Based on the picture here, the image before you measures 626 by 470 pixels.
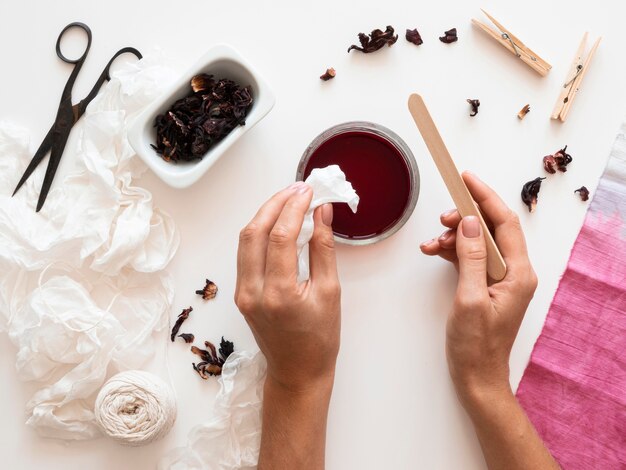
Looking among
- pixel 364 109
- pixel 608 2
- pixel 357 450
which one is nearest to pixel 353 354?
pixel 357 450

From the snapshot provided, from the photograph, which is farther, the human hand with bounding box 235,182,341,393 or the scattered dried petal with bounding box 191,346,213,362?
the scattered dried petal with bounding box 191,346,213,362

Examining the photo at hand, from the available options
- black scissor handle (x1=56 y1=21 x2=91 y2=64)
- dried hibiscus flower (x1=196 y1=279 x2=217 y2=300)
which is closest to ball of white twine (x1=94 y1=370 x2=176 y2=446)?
dried hibiscus flower (x1=196 y1=279 x2=217 y2=300)

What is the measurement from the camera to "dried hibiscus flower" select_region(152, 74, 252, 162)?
3.85 feet

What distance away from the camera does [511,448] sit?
47.4 inches

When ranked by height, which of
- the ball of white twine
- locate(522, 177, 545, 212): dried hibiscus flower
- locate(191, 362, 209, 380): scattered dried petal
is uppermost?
locate(522, 177, 545, 212): dried hibiscus flower

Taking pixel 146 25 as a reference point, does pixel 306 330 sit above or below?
below

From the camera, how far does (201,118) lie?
1181 millimetres

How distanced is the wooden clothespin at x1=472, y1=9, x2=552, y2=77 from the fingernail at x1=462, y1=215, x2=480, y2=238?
1.25 ft

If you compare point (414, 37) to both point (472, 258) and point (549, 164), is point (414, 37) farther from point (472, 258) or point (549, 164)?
point (472, 258)

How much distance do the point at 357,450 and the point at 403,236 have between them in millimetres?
453

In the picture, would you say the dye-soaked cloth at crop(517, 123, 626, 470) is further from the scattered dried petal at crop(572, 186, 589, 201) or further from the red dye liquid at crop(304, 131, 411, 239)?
the red dye liquid at crop(304, 131, 411, 239)

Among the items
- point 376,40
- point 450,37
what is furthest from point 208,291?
point 450,37

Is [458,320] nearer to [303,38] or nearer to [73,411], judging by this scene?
[303,38]

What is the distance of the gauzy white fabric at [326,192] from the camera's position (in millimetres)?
1118
